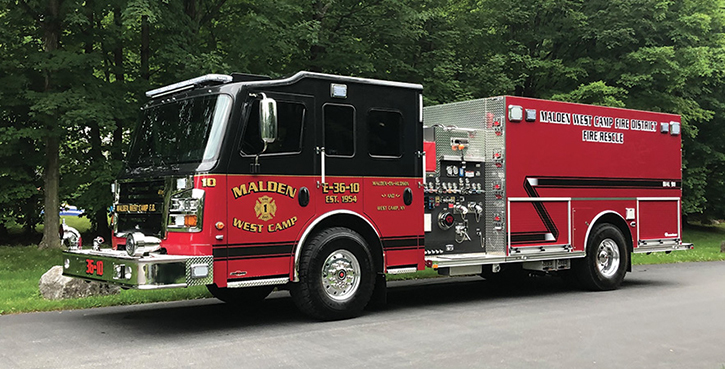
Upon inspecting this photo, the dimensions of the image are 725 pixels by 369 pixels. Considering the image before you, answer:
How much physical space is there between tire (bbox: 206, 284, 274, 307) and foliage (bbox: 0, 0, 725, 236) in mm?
7172

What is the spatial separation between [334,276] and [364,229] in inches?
31.0

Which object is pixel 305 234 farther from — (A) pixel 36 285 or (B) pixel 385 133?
(A) pixel 36 285

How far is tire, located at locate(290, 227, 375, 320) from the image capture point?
822 centimetres

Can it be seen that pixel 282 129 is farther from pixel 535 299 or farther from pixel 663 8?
pixel 663 8

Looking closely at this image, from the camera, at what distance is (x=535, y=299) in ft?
34.9

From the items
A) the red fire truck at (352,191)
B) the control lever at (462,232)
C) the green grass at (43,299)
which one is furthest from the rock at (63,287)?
the control lever at (462,232)

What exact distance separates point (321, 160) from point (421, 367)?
10.4 feet

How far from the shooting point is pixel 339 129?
875 centimetres

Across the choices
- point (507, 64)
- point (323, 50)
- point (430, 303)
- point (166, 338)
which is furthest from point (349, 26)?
point (166, 338)

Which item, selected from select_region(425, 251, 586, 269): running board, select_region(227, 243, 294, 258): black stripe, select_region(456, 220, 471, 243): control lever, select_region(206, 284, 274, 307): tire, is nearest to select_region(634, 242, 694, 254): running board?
select_region(425, 251, 586, 269): running board

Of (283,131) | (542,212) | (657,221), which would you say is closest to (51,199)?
(283,131)

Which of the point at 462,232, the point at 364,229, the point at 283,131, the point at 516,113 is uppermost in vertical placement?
the point at 516,113

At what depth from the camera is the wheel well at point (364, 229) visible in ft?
28.6

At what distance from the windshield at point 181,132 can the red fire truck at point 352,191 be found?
0.07 ft
